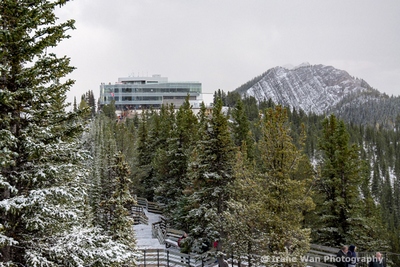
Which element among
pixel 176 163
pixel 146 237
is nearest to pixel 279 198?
pixel 176 163

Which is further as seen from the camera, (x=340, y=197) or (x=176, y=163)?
→ (x=176, y=163)

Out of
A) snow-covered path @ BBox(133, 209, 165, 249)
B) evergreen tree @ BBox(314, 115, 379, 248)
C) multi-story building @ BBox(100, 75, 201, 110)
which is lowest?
snow-covered path @ BBox(133, 209, 165, 249)

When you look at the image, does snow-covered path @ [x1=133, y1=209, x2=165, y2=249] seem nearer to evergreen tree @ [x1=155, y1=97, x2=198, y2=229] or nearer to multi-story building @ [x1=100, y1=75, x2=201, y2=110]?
evergreen tree @ [x1=155, y1=97, x2=198, y2=229]

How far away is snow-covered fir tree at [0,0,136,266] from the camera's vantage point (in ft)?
22.5

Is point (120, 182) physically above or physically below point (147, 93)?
below

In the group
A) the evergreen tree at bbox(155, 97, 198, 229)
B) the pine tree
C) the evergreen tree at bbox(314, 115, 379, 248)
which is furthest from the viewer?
the evergreen tree at bbox(155, 97, 198, 229)

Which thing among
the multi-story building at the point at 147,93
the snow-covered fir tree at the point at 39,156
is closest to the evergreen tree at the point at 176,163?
the snow-covered fir tree at the point at 39,156

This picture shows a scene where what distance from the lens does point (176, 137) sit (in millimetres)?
27391

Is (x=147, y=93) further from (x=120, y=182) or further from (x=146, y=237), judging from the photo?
(x=120, y=182)

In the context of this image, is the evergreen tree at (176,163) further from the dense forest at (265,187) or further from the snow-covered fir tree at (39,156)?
the snow-covered fir tree at (39,156)

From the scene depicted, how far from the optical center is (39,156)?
24.1 feet

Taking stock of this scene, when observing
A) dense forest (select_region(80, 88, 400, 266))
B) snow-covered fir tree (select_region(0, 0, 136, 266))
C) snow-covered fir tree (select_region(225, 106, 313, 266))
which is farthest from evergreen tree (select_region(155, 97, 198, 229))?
snow-covered fir tree (select_region(0, 0, 136, 266))

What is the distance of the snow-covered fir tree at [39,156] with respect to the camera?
6855mm

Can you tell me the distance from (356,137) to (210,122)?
328 ft
